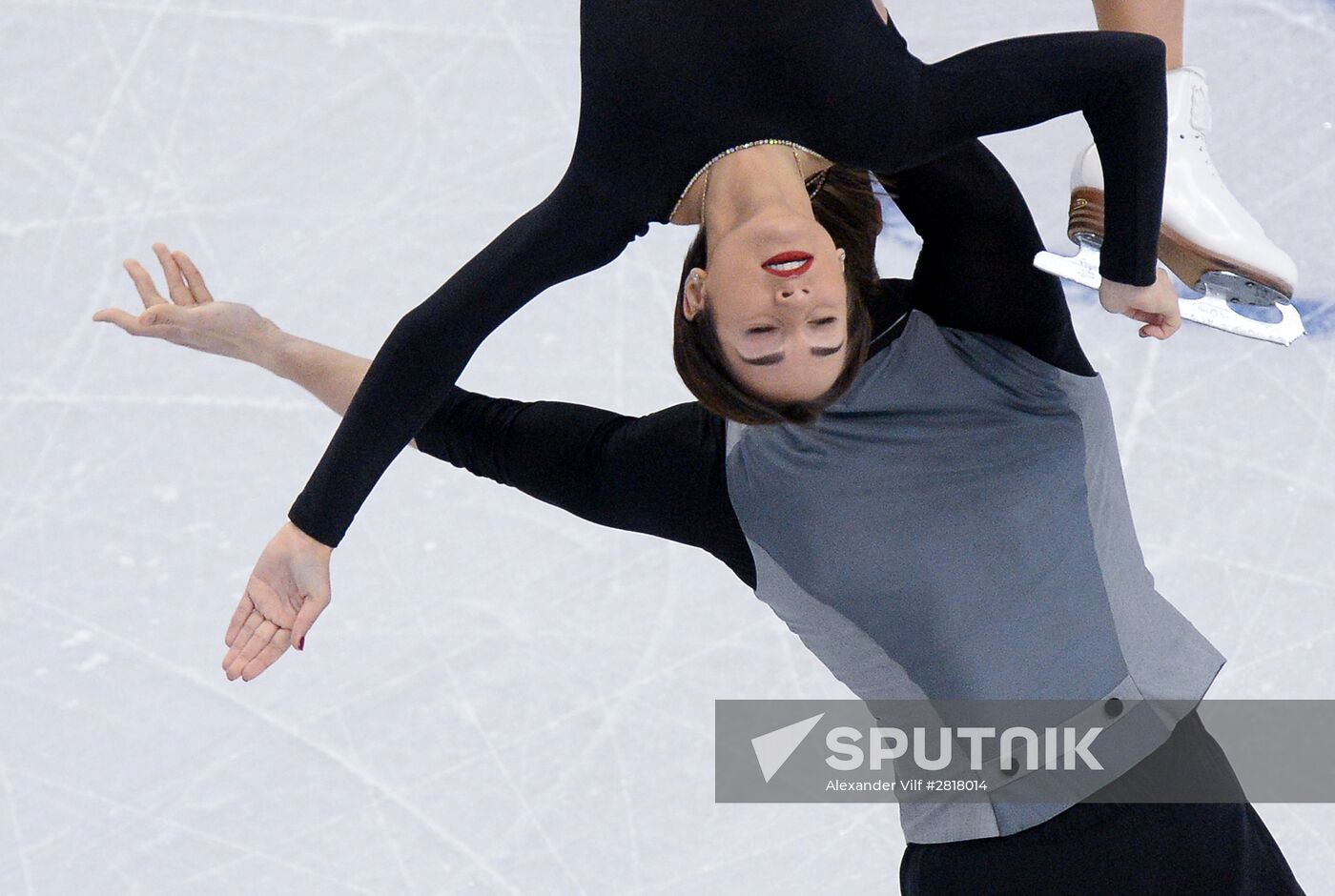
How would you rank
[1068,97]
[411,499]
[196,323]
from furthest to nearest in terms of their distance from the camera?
1. [411,499]
2. [196,323]
3. [1068,97]

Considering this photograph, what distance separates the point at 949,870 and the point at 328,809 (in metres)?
1.05

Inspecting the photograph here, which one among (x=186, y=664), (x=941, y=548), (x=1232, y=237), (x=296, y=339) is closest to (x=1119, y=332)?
(x=1232, y=237)

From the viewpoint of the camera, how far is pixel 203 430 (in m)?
2.66

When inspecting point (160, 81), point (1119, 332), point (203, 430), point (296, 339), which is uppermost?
point (160, 81)

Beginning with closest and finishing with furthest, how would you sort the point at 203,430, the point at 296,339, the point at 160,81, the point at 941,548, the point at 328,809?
1. the point at 941,548
2. the point at 296,339
3. the point at 328,809
4. the point at 203,430
5. the point at 160,81

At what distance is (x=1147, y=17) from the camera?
1862 mm

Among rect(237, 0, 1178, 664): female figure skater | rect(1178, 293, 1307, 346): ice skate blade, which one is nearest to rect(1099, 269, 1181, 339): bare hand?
rect(237, 0, 1178, 664): female figure skater

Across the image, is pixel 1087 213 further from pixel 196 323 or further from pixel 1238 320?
pixel 196 323

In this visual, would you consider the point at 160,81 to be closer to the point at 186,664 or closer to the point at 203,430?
the point at 203,430

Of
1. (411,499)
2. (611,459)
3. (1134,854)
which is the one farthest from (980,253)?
(411,499)

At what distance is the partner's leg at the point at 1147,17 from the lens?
6.11ft

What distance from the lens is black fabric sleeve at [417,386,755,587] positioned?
190cm

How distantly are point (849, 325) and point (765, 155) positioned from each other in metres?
0.20

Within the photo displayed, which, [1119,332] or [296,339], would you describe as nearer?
[296,339]
